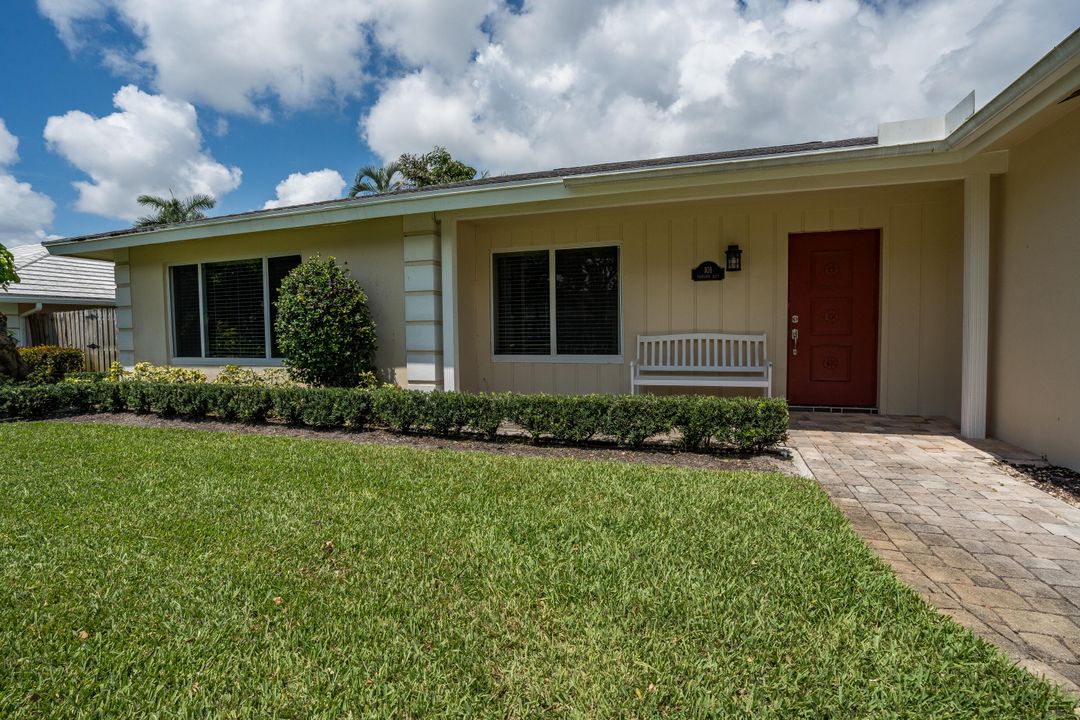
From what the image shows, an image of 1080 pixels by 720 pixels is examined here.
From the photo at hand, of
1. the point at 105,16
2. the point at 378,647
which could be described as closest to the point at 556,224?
the point at 378,647

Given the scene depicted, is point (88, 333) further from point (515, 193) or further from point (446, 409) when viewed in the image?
point (515, 193)

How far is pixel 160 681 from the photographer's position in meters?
1.70

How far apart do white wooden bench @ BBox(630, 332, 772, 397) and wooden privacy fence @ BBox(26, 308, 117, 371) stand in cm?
1287

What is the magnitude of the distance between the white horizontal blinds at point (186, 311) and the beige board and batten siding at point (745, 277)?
5.05 m

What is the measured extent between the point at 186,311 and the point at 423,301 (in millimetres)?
5024

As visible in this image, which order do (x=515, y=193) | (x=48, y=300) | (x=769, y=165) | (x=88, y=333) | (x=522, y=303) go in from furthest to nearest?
(x=48, y=300) < (x=88, y=333) < (x=522, y=303) < (x=515, y=193) < (x=769, y=165)

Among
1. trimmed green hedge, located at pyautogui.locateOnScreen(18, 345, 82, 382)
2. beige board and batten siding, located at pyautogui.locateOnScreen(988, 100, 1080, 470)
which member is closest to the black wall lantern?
beige board and batten siding, located at pyautogui.locateOnScreen(988, 100, 1080, 470)

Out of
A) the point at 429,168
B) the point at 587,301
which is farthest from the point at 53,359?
the point at 429,168

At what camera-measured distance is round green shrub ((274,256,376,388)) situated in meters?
6.73

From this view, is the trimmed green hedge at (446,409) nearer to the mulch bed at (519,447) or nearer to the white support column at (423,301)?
the mulch bed at (519,447)

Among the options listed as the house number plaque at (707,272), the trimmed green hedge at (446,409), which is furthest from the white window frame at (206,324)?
the house number plaque at (707,272)

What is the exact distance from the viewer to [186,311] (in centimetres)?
888

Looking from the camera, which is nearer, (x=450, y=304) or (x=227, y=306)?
(x=450, y=304)

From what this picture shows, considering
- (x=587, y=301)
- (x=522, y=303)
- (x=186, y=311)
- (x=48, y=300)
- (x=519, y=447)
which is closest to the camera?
(x=519, y=447)
